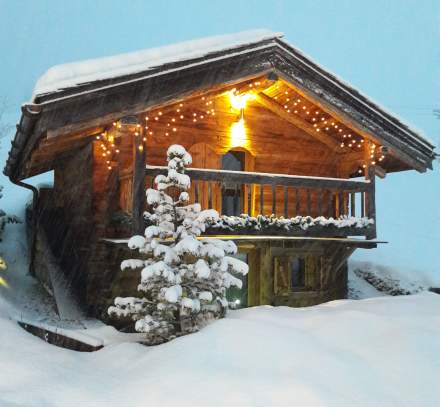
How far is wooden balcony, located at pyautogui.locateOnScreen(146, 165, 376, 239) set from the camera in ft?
34.8

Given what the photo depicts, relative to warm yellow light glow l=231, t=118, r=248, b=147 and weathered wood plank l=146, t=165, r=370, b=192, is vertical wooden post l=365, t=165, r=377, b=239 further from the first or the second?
warm yellow light glow l=231, t=118, r=248, b=147

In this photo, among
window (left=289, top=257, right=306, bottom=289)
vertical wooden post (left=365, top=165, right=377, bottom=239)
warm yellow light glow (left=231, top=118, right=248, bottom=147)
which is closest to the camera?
vertical wooden post (left=365, top=165, right=377, bottom=239)

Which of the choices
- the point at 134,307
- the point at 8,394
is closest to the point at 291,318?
the point at 134,307

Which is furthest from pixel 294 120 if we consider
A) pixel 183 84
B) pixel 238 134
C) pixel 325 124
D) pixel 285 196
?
pixel 183 84

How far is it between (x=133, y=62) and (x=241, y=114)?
11.5 ft

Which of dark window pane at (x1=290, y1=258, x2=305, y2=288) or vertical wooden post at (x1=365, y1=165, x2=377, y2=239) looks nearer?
vertical wooden post at (x1=365, y1=165, x2=377, y2=239)

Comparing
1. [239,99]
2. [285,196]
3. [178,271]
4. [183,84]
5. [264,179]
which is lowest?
[178,271]

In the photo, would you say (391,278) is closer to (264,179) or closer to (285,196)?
(285,196)

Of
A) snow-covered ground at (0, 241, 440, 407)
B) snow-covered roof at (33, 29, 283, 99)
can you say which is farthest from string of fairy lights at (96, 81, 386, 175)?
snow-covered ground at (0, 241, 440, 407)

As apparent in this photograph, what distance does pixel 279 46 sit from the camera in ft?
36.8

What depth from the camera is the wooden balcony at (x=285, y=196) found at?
10602mm

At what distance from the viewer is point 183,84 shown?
10.3m

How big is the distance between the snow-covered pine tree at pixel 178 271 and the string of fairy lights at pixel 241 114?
2.51 meters

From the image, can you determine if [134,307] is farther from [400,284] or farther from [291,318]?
[400,284]
